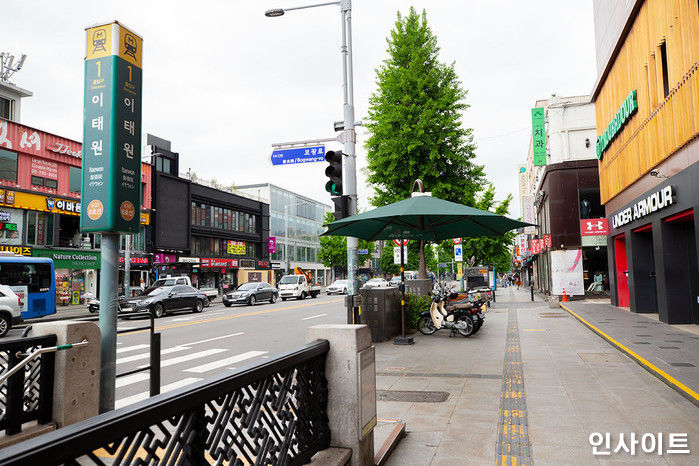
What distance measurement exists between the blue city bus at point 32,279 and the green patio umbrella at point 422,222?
14.9 meters

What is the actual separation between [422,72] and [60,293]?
24432mm

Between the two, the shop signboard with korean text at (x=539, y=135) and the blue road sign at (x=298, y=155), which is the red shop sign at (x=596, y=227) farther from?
the blue road sign at (x=298, y=155)

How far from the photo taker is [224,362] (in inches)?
397

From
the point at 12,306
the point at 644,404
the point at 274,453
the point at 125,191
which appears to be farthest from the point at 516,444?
the point at 12,306

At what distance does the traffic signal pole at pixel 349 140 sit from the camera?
32.8ft

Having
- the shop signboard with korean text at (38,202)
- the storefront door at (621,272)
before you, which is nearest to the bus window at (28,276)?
the shop signboard with korean text at (38,202)

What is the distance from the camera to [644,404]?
638 centimetres

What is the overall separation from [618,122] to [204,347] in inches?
643

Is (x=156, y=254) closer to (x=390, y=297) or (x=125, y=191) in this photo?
(x=390, y=297)

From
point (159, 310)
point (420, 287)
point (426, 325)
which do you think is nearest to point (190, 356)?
point (426, 325)

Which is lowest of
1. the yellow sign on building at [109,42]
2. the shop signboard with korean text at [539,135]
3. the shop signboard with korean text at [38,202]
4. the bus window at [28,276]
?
the bus window at [28,276]

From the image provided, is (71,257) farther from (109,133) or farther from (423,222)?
(109,133)

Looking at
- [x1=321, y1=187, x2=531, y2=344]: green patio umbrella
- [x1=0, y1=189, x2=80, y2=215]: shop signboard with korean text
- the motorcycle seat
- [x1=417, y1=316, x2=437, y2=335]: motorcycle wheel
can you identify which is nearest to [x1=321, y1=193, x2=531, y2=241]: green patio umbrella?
[x1=321, y1=187, x2=531, y2=344]: green patio umbrella

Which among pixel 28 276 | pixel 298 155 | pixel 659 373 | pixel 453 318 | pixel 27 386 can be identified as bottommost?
pixel 659 373
